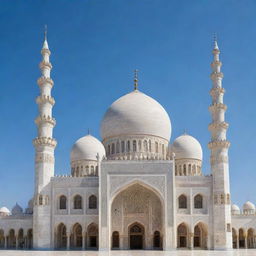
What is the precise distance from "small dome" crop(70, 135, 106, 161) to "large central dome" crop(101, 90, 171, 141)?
248 cm

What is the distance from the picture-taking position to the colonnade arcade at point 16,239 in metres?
31.2

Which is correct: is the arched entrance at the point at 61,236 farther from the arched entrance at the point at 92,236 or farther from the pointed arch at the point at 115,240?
the pointed arch at the point at 115,240

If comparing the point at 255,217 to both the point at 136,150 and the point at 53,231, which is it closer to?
the point at 136,150

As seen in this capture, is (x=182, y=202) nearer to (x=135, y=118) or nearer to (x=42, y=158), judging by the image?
(x=135, y=118)

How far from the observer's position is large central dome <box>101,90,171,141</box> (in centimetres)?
3316

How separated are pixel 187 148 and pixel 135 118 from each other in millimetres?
5665

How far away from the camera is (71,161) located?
37750 millimetres

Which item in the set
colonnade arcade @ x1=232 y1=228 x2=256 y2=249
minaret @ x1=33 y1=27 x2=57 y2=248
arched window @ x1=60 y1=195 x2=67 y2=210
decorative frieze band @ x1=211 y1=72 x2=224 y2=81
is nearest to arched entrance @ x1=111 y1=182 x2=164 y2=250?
arched window @ x1=60 y1=195 x2=67 y2=210

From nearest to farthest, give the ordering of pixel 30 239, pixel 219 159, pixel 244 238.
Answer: pixel 219 159, pixel 30 239, pixel 244 238

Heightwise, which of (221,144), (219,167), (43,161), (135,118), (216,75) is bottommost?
(219,167)

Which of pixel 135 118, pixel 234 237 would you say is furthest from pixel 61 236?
pixel 234 237

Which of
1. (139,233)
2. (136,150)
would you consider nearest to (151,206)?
(139,233)

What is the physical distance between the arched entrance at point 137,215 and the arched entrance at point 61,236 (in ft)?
11.4

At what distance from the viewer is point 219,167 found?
29438mm
